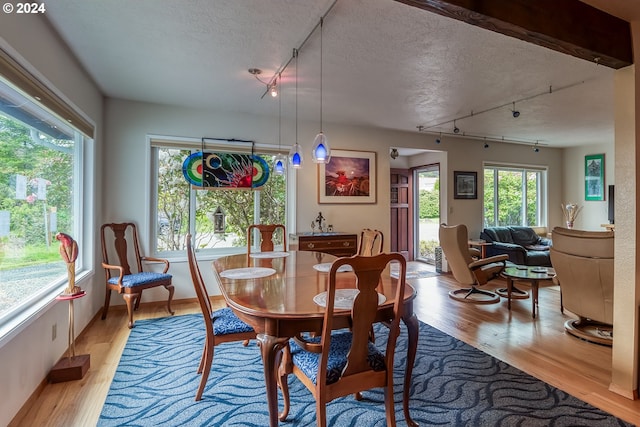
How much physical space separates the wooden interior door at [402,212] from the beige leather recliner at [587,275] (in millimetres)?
4001

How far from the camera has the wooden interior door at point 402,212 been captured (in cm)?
711

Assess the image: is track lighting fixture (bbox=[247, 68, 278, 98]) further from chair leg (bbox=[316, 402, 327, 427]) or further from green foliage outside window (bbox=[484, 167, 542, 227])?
green foliage outside window (bbox=[484, 167, 542, 227])

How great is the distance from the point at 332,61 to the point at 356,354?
2363 millimetres

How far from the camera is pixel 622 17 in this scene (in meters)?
2.11

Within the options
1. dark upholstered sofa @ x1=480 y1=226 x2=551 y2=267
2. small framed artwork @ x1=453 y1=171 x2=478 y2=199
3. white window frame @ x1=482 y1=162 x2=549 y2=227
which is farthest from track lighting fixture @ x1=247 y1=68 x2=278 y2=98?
white window frame @ x1=482 y1=162 x2=549 y2=227

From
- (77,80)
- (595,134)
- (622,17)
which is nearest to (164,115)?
(77,80)

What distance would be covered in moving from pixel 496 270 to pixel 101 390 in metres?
4.24

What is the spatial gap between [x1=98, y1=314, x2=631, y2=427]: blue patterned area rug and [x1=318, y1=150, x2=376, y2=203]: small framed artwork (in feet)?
8.71

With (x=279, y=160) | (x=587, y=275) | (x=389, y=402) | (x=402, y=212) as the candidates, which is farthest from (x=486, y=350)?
Answer: (x=402, y=212)

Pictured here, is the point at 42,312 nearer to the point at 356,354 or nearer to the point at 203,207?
the point at 356,354

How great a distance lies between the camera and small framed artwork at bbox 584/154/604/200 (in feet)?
21.2

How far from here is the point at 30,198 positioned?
2.24m

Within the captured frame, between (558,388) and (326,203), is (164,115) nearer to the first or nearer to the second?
(326,203)

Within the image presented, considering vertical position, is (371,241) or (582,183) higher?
(582,183)
